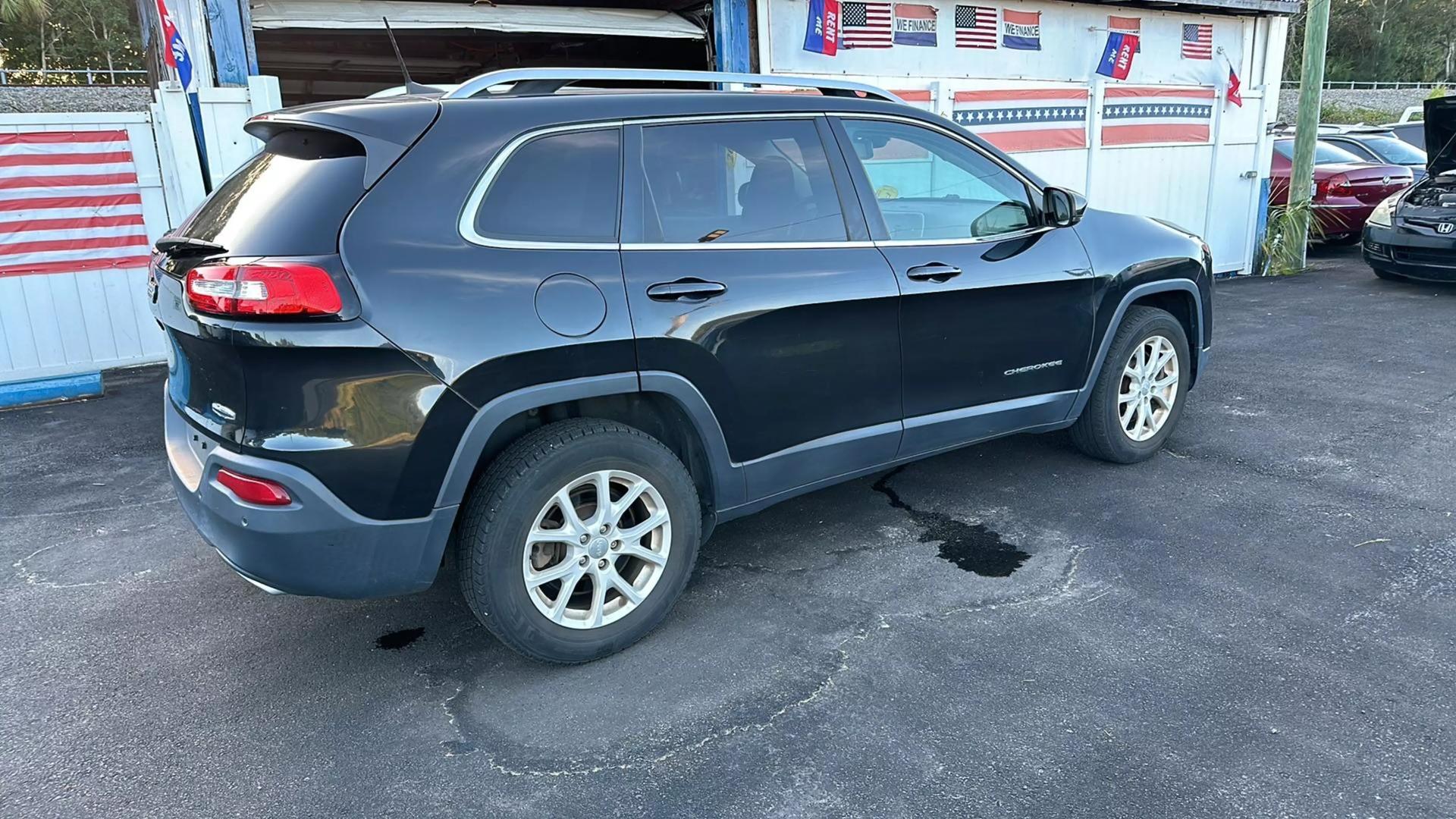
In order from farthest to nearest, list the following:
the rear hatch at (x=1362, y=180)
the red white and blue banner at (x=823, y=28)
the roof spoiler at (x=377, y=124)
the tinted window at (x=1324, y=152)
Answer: the tinted window at (x=1324, y=152) → the rear hatch at (x=1362, y=180) → the red white and blue banner at (x=823, y=28) → the roof spoiler at (x=377, y=124)

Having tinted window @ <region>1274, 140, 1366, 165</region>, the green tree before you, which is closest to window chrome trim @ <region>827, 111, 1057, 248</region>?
tinted window @ <region>1274, 140, 1366, 165</region>

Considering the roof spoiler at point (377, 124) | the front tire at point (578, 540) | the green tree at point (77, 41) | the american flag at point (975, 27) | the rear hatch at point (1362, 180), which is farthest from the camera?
the green tree at point (77, 41)

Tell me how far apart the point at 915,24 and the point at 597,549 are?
7.20 metres

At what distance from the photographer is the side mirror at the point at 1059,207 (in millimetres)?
4184

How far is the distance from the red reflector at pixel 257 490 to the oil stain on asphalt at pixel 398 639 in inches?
34.0

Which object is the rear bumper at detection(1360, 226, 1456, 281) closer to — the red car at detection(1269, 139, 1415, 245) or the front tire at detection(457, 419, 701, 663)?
the red car at detection(1269, 139, 1415, 245)

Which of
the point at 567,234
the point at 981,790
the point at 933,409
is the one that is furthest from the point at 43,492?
the point at 981,790

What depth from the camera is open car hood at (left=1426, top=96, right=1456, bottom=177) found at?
30.1ft

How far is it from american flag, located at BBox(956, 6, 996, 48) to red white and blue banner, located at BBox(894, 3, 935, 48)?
1.00 ft

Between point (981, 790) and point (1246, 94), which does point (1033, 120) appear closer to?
point (1246, 94)

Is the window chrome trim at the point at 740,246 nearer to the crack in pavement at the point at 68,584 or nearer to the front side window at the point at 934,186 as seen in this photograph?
the front side window at the point at 934,186

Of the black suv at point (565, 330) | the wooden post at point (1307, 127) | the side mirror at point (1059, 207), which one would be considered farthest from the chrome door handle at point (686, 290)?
the wooden post at point (1307, 127)

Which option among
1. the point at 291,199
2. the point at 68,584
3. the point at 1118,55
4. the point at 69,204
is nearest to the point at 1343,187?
the point at 1118,55

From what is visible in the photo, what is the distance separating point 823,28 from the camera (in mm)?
8211
